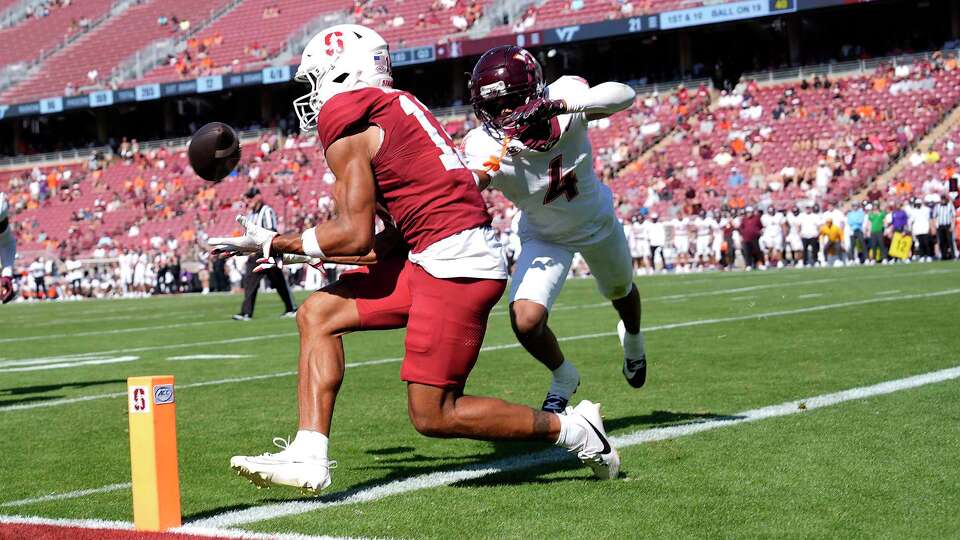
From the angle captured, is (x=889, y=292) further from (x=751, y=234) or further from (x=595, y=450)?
(x=751, y=234)

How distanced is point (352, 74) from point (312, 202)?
32.2 metres

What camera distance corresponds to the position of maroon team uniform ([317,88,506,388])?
4.39 metres

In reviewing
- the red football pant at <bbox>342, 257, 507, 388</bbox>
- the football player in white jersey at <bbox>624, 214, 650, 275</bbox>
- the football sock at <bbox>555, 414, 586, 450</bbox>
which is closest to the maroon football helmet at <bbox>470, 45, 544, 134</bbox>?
the red football pant at <bbox>342, 257, 507, 388</bbox>

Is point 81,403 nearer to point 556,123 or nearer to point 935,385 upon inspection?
point 556,123

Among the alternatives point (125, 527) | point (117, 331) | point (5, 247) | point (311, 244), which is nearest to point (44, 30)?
point (117, 331)

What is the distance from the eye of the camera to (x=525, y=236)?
5.99 metres

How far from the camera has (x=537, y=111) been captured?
5.02 m

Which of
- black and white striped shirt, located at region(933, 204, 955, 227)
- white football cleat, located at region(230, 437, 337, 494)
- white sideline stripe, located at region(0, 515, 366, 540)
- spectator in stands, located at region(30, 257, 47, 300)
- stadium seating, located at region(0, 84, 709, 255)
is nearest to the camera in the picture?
white sideline stripe, located at region(0, 515, 366, 540)

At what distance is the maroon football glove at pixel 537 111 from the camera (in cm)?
502

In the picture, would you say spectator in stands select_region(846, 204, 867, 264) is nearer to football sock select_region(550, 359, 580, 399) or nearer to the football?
football sock select_region(550, 359, 580, 399)

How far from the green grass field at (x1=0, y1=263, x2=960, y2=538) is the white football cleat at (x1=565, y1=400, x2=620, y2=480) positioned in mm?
63

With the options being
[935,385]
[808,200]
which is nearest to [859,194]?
[808,200]

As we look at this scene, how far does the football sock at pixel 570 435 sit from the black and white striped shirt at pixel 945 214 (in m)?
22.1

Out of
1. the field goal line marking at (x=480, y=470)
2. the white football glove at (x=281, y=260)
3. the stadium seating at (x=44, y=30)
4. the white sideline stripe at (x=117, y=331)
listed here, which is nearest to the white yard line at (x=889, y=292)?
the field goal line marking at (x=480, y=470)
